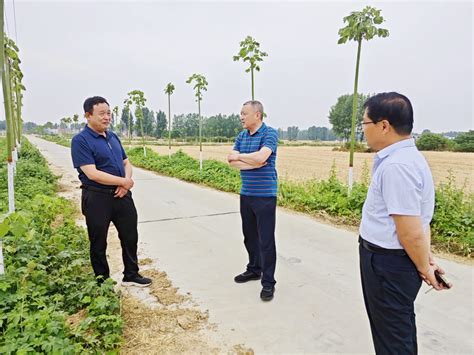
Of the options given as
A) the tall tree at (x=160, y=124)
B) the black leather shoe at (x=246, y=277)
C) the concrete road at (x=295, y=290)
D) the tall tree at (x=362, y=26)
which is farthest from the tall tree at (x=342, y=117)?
the black leather shoe at (x=246, y=277)

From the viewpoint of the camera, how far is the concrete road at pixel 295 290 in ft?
8.04

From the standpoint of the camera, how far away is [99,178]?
281cm

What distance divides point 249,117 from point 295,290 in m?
1.76

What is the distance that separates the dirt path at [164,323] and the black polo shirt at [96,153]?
3.65 ft

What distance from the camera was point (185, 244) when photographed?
458 cm

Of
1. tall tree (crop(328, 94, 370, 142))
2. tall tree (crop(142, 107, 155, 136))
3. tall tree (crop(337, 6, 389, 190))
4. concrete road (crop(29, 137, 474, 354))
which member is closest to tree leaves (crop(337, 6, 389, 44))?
tall tree (crop(337, 6, 389, 190))

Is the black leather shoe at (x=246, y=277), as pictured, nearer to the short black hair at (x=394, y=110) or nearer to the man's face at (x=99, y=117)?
the man's face at (x=99, y=117)

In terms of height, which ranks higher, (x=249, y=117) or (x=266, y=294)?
(x=249, y=117)

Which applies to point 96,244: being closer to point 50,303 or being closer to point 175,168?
point 50,303

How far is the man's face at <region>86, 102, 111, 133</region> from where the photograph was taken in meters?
2.88

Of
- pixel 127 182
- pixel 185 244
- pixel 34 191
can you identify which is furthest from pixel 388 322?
pixel 34 191

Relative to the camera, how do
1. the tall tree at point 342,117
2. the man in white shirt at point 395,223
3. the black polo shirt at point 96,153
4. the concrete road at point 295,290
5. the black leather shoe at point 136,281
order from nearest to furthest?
1. the man in white shirt at point 395,223
2. the concrete road at point 295,290
3. the black polo shirt at point 96,153
4. the black leather shoe at point 136,281
5. the tall tree at point 342,117

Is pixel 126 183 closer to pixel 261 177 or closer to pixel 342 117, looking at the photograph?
pixel 261 177

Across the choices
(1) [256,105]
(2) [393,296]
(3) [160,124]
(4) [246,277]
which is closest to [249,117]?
(1) [256,105]
